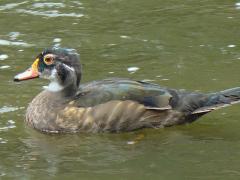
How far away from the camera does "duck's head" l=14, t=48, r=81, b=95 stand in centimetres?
1052

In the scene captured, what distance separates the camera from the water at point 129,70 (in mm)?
8906

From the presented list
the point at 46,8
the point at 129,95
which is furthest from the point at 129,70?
the point at 46,8

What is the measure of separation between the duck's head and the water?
0.65 meters

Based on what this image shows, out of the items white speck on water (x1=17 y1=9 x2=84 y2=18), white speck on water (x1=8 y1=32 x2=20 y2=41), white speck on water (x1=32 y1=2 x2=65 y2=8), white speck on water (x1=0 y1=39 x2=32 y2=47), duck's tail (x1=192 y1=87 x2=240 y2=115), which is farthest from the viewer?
white speck on water (x1=32 y1=2 x2=65 y2=8)

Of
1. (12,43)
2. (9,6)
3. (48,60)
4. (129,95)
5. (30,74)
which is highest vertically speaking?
(48,60)

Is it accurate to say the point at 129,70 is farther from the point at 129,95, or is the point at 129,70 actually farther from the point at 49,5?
the point at 49,5

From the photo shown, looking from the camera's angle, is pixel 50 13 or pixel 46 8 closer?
pixel 50 13

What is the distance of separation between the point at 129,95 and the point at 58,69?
3.29 ft

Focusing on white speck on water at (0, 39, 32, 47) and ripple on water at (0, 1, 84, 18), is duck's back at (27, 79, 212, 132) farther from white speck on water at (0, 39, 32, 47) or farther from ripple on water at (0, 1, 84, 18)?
ripple on water at (0, 1, 84, 18)

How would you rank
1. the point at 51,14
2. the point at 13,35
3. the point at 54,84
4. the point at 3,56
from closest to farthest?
the point at 54,84 < the point at 3,56 < the point at 13,35 < the point at 51,14

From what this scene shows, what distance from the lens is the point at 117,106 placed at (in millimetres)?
10180

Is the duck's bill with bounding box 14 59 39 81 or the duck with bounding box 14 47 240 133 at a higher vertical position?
the duck's bill with bounding box 14 59 39 81

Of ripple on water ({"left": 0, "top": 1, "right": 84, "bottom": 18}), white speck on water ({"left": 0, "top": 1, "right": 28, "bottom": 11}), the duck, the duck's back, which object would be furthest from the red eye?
white speck on water ({"left": 0, "top": 1, "right": 28, "bottom": 11})

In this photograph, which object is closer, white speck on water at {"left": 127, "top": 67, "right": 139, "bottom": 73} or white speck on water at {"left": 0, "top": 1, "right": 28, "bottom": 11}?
white speck on water at {"left": 127, "top": 67, "right": 139, "bottom": 73}
